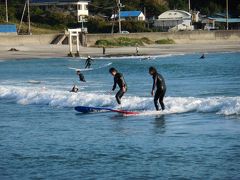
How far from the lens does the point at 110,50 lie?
76812 mm

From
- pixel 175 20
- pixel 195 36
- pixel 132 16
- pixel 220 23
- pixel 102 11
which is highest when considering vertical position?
pixel 102 11

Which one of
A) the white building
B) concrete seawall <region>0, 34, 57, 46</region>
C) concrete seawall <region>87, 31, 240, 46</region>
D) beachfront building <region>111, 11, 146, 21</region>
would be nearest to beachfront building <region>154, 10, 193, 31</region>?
beachfront building <region>111, 11, 146, 21</region>

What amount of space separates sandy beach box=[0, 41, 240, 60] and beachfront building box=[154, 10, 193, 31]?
18.4 m

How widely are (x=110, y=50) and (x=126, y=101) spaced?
171 feet

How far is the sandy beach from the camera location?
69438mm

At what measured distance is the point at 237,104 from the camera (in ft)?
70.7

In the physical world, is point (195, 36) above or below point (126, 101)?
above

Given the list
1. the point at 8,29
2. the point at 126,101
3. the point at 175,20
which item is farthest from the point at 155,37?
the point at 126,101

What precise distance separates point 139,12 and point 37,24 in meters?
17.2

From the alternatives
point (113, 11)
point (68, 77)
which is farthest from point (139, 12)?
point (68, 77)

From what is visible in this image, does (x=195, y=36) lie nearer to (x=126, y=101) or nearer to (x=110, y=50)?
(x=110, y=50)

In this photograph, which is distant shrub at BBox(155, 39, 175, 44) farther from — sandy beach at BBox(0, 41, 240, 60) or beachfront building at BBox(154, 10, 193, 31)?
beachfront building at BBox(154, 10, 193, 31)

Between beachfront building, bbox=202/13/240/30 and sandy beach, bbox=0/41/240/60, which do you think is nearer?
sandy beach, bbox=0/41/240/60

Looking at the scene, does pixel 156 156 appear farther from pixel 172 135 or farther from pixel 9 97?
pixel 9 97
